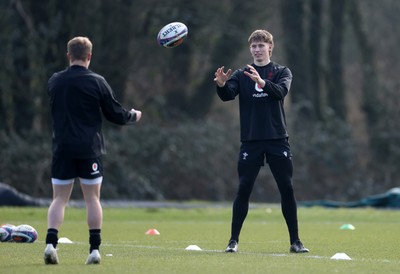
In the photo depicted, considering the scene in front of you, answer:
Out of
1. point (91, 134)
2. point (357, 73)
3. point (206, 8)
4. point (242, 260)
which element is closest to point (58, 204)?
point (91, 134)

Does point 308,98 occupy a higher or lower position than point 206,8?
lower

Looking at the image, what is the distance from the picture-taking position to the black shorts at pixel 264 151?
11000mm

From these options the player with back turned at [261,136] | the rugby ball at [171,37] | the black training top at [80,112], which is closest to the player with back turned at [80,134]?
the black training top at [80,112]

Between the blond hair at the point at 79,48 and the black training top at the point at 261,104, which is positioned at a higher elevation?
the blond hair at the point at 79,48

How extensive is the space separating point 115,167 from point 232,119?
265 inches

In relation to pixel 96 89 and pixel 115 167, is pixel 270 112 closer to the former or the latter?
pixel 96 89

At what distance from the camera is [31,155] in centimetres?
2877

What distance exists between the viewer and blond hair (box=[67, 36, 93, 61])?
9.40 m

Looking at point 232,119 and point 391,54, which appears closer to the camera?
point 232,119

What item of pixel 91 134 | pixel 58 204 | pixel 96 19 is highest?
pixel 96 19

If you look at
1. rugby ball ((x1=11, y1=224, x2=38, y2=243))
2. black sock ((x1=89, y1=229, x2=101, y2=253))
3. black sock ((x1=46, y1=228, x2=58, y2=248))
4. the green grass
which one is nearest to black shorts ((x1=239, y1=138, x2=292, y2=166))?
the green grass

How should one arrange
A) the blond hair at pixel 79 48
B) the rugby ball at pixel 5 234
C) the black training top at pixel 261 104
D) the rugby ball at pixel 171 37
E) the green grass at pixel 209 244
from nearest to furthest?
the green grass at pixel 209 244, the blond hair at pixel 79 48, the black training top at pixel 261 104, the rugby ball at pixel 171 37, the rugby ball at pixel 5 234

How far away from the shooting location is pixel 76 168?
9.43 m

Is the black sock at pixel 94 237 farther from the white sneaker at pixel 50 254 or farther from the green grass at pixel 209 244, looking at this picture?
the white sneaker at pixel 50 254
